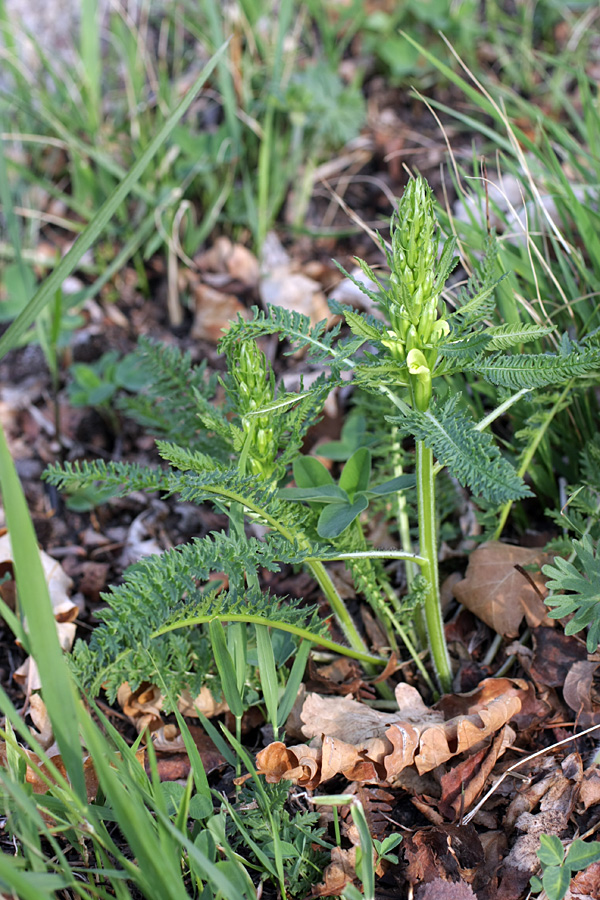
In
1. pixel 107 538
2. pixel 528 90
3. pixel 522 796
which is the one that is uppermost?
pixel 528 90

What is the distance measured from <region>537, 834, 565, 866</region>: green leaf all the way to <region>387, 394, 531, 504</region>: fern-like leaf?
1.93 ft

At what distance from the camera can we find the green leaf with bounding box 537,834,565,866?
3.72ft

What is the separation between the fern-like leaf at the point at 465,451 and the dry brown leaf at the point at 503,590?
21.2 inches

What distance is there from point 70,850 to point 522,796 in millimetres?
865

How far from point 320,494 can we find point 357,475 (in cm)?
15

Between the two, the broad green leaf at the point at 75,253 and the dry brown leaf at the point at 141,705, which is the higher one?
the broad green leaf at the point at 75,253

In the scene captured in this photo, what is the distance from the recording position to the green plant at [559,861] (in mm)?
1108

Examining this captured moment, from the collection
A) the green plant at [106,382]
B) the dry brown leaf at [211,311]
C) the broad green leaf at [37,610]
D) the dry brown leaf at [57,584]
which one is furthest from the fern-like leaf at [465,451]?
the dry brown leaf at [211,311]

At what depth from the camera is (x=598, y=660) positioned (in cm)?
143

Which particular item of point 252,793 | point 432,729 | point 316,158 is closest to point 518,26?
point 316,158

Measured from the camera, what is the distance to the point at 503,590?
1555 millimetres

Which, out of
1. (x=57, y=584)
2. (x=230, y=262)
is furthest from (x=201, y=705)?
(x=230, y=262)

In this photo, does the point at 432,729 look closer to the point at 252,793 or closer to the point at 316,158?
the point at 252,793

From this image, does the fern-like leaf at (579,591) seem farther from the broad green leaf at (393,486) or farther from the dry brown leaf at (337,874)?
the dry brown leaf at (337,874)
